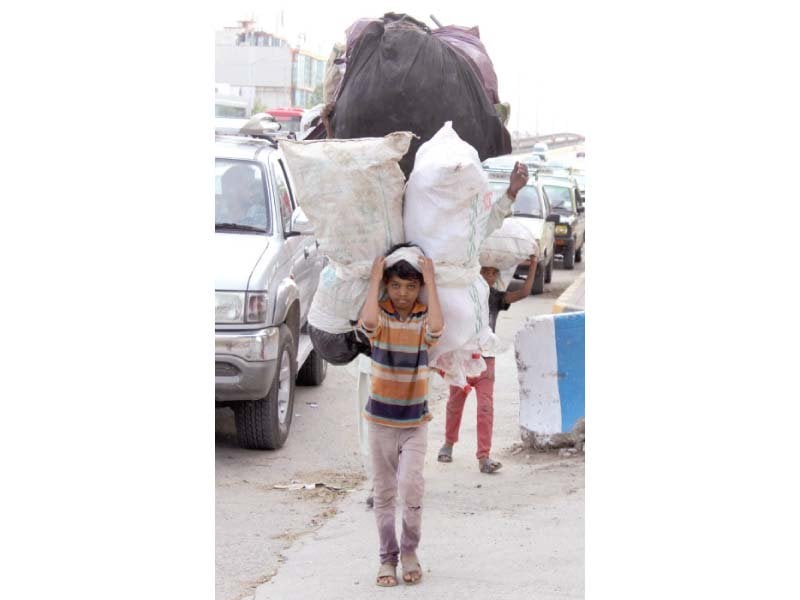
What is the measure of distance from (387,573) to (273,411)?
2.64 metres

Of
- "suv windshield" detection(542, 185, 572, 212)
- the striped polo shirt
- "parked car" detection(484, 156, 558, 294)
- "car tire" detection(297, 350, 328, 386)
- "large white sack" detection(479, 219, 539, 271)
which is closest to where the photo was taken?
the striped polo shirt

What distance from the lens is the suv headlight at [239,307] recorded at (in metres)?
6.84

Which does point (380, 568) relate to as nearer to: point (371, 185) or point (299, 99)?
point (371, 185)

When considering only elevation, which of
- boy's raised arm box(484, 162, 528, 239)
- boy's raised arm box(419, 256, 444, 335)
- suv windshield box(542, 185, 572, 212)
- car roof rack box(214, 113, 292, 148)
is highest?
car roof rack box(214, 113, 292, 148)

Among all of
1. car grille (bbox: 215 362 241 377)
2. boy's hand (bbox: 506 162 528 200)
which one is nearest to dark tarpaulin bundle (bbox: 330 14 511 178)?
boy's hand (bbox: 506 162 528 200)

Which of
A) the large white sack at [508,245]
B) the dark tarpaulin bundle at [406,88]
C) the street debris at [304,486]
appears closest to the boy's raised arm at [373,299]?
the dark tarpaulin bundle at [406,88]

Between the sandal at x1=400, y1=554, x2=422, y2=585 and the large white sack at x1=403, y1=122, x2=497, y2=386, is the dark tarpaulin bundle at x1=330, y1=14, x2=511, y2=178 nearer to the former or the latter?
the large white sack at x1=403, y1=122, x2=497, y2=386

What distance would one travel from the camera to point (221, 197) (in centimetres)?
787

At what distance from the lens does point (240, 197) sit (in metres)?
7.90

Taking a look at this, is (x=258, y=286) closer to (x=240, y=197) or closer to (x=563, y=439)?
(x=240, y=197)

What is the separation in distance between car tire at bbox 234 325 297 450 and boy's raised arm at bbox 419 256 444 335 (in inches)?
105

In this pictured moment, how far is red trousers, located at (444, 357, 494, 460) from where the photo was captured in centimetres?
688

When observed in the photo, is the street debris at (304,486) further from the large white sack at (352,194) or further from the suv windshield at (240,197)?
the large white sack at (352,194)

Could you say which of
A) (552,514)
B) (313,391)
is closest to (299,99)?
(313,391)
